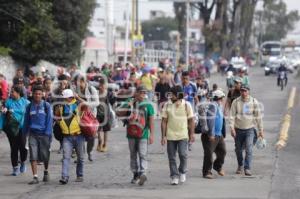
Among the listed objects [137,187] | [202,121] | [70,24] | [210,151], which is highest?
[70,24]

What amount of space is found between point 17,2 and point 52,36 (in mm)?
2941

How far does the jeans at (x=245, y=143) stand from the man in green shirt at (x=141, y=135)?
1.99 metres

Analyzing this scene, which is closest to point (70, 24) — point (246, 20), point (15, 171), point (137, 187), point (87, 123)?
point (15, 171)

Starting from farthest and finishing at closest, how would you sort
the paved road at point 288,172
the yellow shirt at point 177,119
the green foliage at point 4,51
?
the green foliage at point 4,51 → the yellow shirt at point 177,119 → the paved road at point 288,172

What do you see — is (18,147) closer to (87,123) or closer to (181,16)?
(87,123)

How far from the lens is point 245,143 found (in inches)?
622

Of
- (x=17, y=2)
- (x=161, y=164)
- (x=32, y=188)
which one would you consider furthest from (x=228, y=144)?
(x=17, y=2)

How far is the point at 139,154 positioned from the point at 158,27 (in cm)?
12503

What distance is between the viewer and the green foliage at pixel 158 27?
457 ft

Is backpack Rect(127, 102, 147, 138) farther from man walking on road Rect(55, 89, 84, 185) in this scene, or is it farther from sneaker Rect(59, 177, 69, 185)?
sneaker Rect(59, 177, 69, 185)

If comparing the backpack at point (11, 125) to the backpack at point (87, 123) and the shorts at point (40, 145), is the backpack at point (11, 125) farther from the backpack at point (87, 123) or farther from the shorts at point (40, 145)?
the backpack at point (87, 123)

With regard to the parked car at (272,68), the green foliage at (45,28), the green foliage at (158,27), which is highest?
the green foliage at (158,27)

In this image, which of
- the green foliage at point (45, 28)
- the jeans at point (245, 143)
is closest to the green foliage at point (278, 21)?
the green foliage at point (45, 28)

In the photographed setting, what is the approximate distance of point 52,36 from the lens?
116 ft
